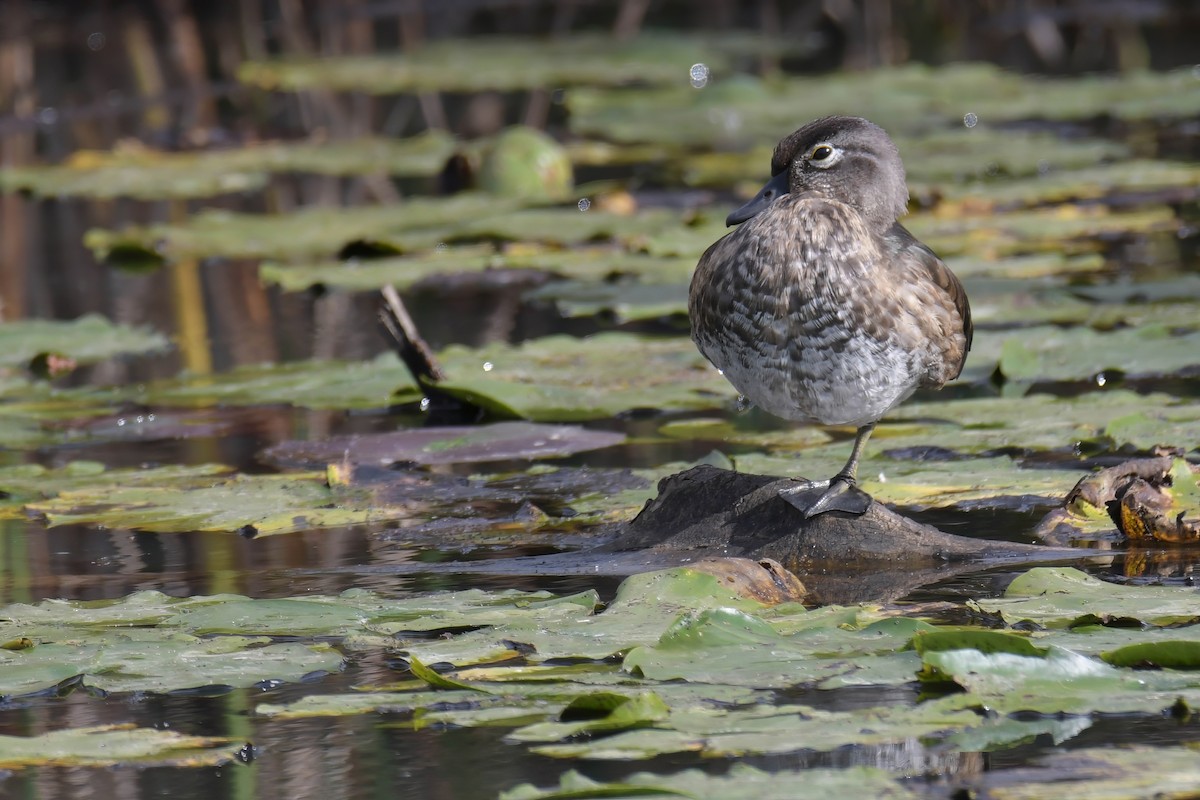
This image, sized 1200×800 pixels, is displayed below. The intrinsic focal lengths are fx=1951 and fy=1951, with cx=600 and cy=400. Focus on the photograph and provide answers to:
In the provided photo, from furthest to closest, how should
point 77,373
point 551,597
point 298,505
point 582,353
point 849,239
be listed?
point 77,373 → point 582,353 → point 298,505 → point 849,239 → point 551,597

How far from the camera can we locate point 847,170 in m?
4.87

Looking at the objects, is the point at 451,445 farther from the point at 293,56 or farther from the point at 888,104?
the point at 293,56

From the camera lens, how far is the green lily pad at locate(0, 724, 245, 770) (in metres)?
3.19

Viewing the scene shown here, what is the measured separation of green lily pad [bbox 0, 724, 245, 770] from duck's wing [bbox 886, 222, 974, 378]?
2.20 metres

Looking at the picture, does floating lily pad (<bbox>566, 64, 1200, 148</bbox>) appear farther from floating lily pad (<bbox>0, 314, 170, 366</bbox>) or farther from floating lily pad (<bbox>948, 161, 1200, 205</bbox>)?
floating lily pad (<bbox>0, 314, 170, 366</bbox>)

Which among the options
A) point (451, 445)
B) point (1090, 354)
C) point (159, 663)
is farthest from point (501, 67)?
point (159, 663)

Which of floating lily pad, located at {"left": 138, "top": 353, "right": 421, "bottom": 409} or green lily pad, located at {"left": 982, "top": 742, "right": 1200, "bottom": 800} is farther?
floating lily pad, located at {"left": 138, "top": 353, "right": 421, "bottom": 409}

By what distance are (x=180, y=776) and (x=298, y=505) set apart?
2026 millimetres

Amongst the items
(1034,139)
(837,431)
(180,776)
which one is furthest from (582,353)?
(1034,139)

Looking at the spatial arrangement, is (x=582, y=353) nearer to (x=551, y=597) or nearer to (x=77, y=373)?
(x=77, y=373)

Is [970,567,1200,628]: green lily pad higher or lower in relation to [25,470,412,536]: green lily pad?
lower

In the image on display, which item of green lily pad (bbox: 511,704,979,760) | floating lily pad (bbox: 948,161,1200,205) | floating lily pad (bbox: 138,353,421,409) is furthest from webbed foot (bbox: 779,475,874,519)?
floating lily pad (bbox: 948,161,1200,205)

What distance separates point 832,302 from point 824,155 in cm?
52

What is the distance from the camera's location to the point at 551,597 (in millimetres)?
4137
